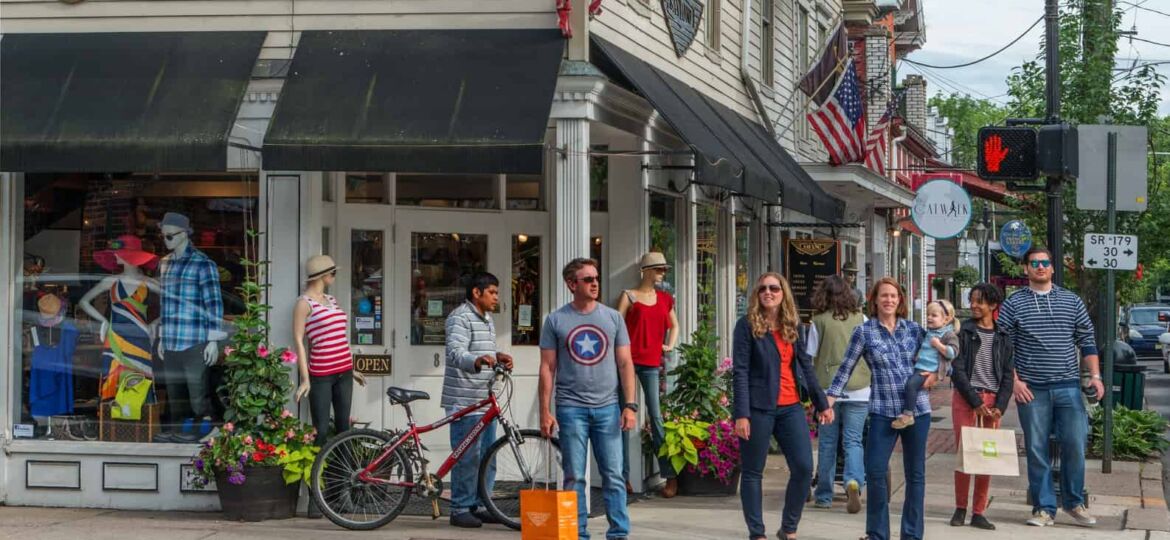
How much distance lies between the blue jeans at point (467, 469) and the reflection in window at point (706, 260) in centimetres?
463

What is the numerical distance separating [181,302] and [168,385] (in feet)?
2.04

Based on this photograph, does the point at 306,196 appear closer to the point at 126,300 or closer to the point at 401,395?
the point at 126,300

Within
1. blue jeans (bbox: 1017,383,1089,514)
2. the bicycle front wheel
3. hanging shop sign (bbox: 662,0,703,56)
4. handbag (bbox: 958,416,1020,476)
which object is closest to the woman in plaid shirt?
handbag (bbox: 958,416,1020,476)

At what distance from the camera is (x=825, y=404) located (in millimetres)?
8969

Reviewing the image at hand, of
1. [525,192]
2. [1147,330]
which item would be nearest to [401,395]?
[525,192]

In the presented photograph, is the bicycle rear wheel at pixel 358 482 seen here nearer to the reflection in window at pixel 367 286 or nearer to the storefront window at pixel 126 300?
the storefront window at pixel 126 300

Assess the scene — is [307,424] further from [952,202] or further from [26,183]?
[952,202]

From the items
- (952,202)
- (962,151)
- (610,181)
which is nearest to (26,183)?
(610,181)

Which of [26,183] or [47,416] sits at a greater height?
[26,183]

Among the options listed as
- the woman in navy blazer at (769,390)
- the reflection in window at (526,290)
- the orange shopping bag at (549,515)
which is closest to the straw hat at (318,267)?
the reflection in window at (526,290)

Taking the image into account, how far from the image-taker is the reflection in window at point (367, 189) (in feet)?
38.2

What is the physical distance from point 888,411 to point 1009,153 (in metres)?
3.83

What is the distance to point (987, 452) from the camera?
31.9 feet

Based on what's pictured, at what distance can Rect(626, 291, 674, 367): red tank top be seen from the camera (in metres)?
11.7
